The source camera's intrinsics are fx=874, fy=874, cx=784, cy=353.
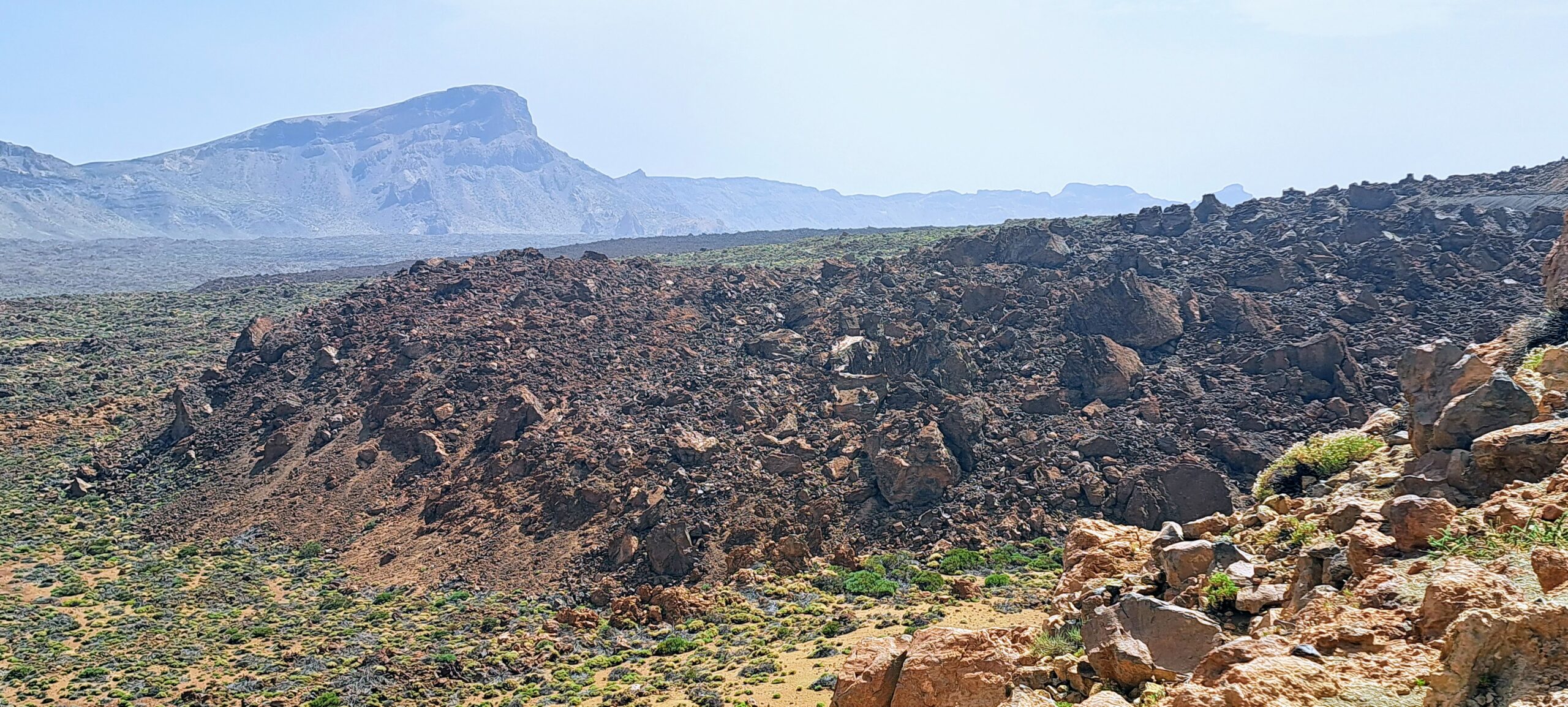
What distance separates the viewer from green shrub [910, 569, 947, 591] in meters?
21.3

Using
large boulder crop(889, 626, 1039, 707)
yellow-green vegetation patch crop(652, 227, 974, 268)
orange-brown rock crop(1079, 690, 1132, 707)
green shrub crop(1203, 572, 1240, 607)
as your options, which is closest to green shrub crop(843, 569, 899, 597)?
large boulder crop(889, 626, 1039, 707)

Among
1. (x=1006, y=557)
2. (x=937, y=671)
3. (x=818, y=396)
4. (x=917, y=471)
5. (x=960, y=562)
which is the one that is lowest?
(x=960, y=562)

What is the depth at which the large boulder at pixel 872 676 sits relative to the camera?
9180 mm

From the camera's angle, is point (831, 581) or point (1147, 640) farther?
point (831, 581)

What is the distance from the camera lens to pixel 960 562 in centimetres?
2294

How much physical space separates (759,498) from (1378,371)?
21.3m

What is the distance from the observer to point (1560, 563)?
586cm

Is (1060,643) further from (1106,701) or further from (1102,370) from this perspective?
(1102,370)

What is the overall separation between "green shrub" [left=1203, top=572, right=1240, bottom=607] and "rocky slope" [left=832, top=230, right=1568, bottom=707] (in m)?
0.01

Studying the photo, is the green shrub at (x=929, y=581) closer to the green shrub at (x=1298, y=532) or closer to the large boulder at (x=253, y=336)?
the green shrub at (x=1298, y=532)

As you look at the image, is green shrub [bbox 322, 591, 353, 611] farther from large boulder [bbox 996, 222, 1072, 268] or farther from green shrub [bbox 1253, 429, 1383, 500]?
large boulder [bbox 996, 222, 1072, 268]

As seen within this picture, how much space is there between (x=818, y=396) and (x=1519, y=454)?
25764mm

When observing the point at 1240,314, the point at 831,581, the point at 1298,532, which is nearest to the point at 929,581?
the point at 831,581

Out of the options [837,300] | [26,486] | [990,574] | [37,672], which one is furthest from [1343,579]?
[26,486]
